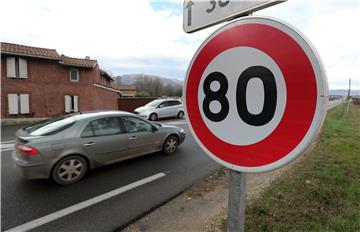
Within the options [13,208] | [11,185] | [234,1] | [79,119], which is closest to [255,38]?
[234,1]

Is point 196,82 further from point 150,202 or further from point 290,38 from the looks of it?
point 150,202

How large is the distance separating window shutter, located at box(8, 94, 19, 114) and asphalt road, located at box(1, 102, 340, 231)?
12.8 metres

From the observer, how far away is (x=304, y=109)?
0.80m

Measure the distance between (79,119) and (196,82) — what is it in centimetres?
419

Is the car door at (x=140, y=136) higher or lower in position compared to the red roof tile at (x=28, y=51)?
lower

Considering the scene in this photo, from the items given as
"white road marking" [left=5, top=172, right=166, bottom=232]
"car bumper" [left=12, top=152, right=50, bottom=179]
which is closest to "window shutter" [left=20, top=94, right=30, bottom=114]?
"car bumper" [left=12, top=152, right=50, bottom=179]

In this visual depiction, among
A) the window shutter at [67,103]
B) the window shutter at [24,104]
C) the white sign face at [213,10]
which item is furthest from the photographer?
the window shutter at [67,103]

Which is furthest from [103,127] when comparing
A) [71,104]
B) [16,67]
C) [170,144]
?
[16,67]

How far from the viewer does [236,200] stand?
3.37ft

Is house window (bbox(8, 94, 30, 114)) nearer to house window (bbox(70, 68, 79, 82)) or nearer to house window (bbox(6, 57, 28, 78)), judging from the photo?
house window (bbox(6, 57, 28, 78))

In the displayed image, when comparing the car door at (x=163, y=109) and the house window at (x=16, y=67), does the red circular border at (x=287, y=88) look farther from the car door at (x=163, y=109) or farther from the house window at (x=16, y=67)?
the house window at (x=16, y=67)

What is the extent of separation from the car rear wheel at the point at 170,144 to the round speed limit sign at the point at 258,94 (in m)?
5.03

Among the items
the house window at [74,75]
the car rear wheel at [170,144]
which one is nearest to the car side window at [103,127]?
the car rear wheel at [170,144]

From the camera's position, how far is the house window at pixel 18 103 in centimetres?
1520
